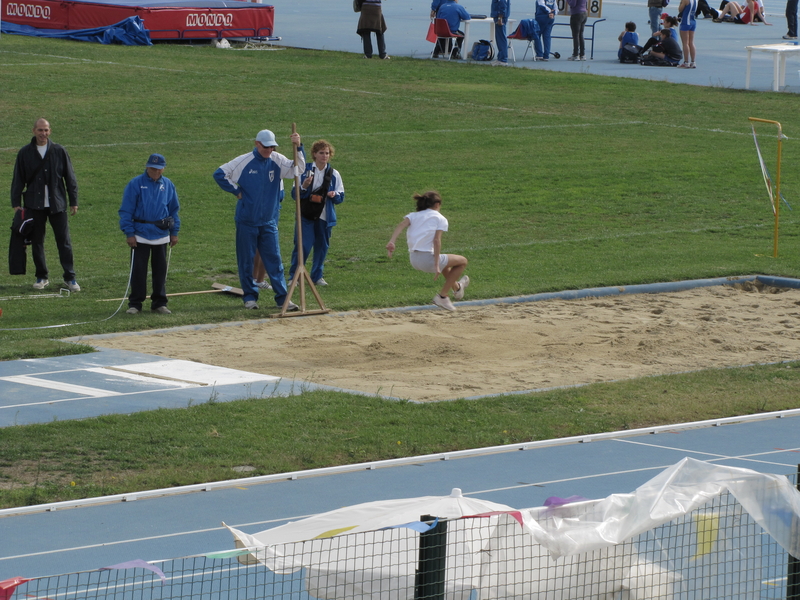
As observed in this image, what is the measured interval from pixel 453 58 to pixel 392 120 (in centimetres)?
1080

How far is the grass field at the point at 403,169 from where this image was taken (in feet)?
51.6

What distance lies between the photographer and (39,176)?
1590 cm

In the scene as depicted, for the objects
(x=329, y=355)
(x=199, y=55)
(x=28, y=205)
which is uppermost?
(x=199, y=55)

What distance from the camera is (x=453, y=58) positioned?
40000 millimetres

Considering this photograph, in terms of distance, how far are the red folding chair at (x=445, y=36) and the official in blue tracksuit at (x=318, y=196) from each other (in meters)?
23.8

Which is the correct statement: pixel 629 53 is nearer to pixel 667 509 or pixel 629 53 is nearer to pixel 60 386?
pixel 60 386

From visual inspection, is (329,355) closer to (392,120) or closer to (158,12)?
(392,120)

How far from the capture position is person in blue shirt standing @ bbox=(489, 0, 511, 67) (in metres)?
36.2

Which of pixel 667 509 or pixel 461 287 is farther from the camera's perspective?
pixel 461 287

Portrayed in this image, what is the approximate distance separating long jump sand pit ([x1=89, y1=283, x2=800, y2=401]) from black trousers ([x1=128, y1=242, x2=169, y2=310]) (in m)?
1.14

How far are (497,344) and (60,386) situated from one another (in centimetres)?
466

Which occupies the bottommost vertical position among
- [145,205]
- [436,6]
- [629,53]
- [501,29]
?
[145,205]

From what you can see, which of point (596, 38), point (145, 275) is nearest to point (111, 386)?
point (145, 275)

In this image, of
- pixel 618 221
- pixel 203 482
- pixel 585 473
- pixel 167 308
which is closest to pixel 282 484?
pixel 203 482
